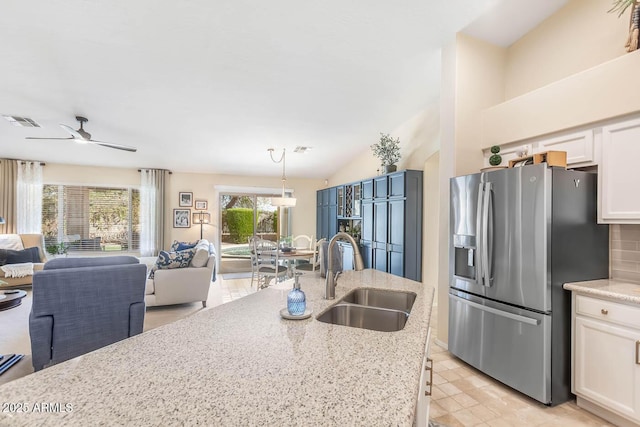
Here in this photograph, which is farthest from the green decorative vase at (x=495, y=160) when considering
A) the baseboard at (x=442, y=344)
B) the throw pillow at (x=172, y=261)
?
the throw pillow at (x=172, y=261)

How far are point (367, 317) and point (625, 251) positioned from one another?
2138mm

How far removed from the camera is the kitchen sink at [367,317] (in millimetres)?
1630

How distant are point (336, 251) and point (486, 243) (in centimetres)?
139

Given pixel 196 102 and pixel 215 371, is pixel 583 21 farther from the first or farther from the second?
pixel 196 102

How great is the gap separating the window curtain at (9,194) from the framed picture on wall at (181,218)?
2677 mm

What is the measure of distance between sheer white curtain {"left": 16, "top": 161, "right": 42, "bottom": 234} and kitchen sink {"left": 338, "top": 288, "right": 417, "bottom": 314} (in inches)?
273

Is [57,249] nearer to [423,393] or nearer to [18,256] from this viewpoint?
[18,256]

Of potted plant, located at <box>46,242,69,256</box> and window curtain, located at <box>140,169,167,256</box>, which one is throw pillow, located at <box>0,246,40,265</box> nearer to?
potted plant, located at <box>46,242,69,256</box>

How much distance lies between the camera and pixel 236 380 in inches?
33.9

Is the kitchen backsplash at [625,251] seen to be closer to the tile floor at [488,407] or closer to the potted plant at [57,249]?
the tile floor at [488,407]

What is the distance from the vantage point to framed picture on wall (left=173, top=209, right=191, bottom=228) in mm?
6918

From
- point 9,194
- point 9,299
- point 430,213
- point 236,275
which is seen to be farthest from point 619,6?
point 9,194

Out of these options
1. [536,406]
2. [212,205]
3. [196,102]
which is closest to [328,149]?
[196,102]

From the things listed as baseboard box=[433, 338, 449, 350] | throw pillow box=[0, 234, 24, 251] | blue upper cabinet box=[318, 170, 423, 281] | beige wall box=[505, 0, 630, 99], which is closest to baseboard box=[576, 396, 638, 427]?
baseboard box=[433, 338, 449, 350]
